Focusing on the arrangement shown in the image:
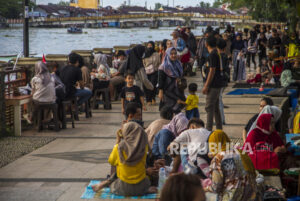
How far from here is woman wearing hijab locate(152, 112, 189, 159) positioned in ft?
24.3

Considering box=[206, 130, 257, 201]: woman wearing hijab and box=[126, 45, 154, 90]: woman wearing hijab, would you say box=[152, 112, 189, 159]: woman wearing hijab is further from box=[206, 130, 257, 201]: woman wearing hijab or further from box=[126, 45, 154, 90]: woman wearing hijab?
box=[126, 45, 154, 90]: woman wearing hijab

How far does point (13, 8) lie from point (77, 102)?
119716 mm

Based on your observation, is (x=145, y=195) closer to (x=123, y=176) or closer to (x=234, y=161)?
(x=123, y=176)

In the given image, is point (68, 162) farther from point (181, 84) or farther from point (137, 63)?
point (137, 63)

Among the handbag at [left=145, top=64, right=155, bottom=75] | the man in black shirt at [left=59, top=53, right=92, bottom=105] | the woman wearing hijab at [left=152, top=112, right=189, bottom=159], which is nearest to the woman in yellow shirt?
the woman wearing hijab at [left=152, top=112, right=189, bottom=159]

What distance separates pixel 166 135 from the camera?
7402mm

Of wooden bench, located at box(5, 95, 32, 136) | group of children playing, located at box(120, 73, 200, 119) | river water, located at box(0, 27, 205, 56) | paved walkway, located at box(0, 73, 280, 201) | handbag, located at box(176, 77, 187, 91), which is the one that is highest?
handbag, located at box(176, 77, 187, 91)

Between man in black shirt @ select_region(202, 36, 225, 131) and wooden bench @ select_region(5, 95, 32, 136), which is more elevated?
man in black shirt @ select_region(202, 36, 225, 131)

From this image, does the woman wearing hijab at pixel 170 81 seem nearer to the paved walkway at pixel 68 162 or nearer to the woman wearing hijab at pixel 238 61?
the paved walkway at pixel 68 162

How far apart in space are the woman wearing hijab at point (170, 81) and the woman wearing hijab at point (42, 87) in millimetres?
2135

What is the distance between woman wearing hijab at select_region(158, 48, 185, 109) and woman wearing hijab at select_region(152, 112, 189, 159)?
281 cm

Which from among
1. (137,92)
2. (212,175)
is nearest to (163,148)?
(212,175)

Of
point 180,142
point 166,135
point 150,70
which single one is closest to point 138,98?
point 166,135

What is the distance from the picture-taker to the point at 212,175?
560 cm
